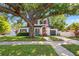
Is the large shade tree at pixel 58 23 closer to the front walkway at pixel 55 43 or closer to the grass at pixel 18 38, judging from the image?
the front walkway at pixel 55 43

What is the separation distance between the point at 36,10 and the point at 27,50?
805 millimetres

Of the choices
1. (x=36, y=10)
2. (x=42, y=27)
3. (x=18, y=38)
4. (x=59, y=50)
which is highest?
(x=36, y=10)

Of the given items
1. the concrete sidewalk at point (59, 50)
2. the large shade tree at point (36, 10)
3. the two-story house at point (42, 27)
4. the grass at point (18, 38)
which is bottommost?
the concrete sidewalk at point (59, 50)

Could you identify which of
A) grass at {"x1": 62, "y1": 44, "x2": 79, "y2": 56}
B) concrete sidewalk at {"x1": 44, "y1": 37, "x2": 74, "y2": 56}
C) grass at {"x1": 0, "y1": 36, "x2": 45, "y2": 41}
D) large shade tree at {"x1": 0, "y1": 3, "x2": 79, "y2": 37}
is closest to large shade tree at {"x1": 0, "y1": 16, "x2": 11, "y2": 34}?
grass at {"x1": 0, "y1": 36, "x2": 45, "y2": 41}

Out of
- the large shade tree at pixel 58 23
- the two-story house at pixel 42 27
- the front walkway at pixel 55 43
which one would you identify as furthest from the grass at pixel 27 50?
the large shade tree at pixel 58 23

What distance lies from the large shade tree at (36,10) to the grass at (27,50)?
24 cm

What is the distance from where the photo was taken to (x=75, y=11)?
3.58 metres

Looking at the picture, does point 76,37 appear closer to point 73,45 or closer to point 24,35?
point 73,45

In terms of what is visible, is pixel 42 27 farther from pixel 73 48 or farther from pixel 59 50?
pixel 73 48

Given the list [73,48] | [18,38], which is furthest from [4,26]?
[73,48]

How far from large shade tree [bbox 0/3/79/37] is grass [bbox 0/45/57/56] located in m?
0.24

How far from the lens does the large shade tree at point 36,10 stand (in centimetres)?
351

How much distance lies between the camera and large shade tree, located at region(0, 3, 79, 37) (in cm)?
351

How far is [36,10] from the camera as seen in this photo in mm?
3691
